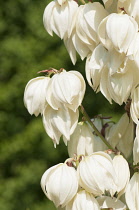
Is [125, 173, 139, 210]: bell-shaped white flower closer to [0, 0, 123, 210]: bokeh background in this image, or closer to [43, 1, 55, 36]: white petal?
[43, 1, 55, 36]: white petal

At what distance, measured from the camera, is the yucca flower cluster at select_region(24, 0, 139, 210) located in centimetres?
101

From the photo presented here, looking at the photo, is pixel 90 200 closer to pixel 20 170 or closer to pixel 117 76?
pixel 117 76

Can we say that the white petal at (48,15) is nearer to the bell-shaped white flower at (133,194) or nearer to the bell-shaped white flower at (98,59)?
the bell-shaped white flower at (98,59)

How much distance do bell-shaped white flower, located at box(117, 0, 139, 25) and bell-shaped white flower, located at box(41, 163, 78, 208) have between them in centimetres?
30

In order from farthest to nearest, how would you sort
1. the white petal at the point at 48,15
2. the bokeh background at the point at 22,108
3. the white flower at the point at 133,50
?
the bokeh background at the point at 22,108 < the white petal at the point at 48,15 < the white flower at the point at 133,50

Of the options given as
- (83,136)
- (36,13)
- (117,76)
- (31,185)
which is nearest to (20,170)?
(31,185)

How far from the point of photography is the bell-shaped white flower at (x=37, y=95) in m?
1.06

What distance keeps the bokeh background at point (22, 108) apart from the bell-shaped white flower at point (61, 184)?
1.30 meters

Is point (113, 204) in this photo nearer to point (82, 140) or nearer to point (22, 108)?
point (82, 140)

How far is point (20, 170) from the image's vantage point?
2385 mm

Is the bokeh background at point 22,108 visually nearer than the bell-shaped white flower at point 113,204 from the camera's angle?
No

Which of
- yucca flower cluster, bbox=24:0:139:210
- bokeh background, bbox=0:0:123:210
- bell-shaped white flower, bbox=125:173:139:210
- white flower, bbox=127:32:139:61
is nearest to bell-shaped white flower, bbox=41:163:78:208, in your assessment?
yucca flower cluster, bbox=24:0:139:210

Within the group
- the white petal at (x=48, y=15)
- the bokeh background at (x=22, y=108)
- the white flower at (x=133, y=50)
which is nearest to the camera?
the white flower at (x=133, y=50)

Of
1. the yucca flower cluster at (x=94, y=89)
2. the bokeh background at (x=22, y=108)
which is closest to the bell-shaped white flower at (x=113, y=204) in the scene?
the yucca flower cluster at (x=94, y=89)
